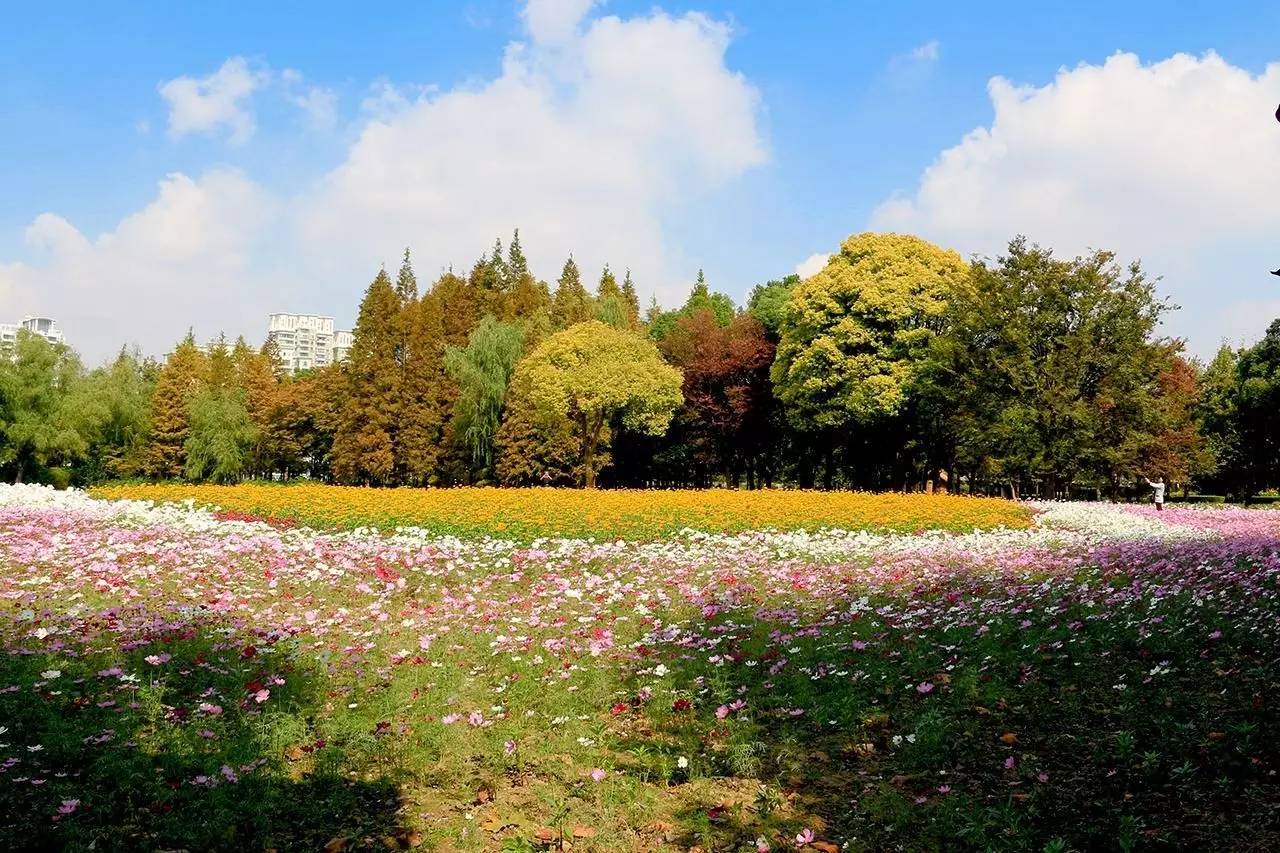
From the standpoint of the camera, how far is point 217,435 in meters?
57.3

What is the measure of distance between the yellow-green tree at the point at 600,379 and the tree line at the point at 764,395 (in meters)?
0.11

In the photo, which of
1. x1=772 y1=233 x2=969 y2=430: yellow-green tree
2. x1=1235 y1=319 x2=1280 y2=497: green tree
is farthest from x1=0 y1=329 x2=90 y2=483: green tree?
x1=1235 y1=319 x2=1280 y2=497: green tree

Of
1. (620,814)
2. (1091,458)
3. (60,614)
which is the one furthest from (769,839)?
(1091,458)

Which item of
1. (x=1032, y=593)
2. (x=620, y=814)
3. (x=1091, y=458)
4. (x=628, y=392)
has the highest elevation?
(x=628, y=392)

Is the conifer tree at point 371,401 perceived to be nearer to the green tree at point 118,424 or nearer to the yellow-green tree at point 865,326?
the green tree at point 118,424

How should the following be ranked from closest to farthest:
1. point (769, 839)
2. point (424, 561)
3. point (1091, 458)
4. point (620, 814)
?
1. point (769, 839)
2. point (620, 814)
3. point (424, 561)
4. point (1091, 458)

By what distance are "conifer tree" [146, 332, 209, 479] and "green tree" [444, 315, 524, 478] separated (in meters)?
27.3

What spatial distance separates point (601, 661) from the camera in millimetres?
8938

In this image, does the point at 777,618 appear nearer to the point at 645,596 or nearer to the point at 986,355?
the point at 645,596

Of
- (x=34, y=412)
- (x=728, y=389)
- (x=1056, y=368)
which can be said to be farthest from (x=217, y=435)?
(x=1056, y=368)

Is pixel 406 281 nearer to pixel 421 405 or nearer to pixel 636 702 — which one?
pixel 421 405

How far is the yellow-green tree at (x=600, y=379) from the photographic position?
40500 mm

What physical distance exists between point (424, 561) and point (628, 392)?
2684cm

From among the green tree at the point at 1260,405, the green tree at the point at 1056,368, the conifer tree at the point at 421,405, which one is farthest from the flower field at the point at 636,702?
the green tree at the point at 1260,405
